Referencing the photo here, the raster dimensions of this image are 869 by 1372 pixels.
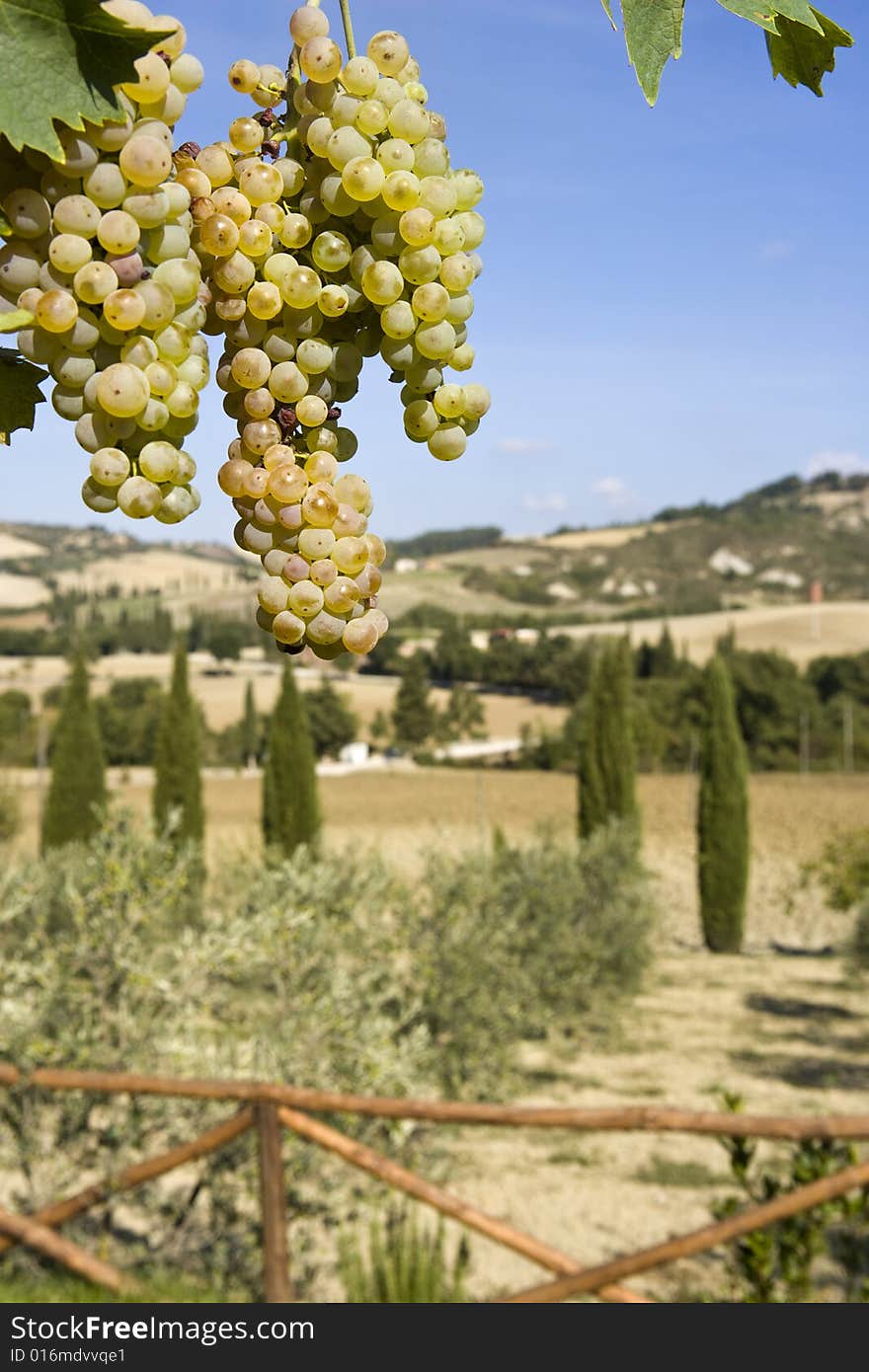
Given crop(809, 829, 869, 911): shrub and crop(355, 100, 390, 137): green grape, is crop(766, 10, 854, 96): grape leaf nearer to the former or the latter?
→ crop(355, 100, 390, 137): green grape

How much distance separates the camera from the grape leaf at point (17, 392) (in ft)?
2.30

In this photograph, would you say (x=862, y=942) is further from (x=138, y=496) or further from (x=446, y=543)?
(x=446, y=543)

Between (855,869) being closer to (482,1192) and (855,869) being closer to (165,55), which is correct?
(482,1192)

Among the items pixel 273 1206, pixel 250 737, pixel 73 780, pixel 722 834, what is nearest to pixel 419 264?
pixel 273 1206

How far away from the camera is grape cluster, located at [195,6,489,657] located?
693 millimetres

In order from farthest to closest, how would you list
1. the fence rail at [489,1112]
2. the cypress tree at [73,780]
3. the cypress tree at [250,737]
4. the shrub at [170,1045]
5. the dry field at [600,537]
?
the dry field at [600,537], the cypress tree at [250,737], the cypress tree at [73,780], the shrub at [170,1045], the fence rail at [489,1112]

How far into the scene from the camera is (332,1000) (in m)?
7.59

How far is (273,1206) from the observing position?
457cm

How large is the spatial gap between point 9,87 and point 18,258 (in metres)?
0.10

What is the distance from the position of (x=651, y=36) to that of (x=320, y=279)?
24 centimetres

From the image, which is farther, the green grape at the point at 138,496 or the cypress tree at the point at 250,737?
the cypress tree at the point at 250,737

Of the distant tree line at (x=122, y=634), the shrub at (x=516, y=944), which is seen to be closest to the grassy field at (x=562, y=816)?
the shrub at (x=516, y=944)

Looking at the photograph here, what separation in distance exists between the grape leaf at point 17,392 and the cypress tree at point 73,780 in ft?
58.0

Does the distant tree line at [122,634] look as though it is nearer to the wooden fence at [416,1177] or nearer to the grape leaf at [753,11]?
the wooden fence at [416,1177]
